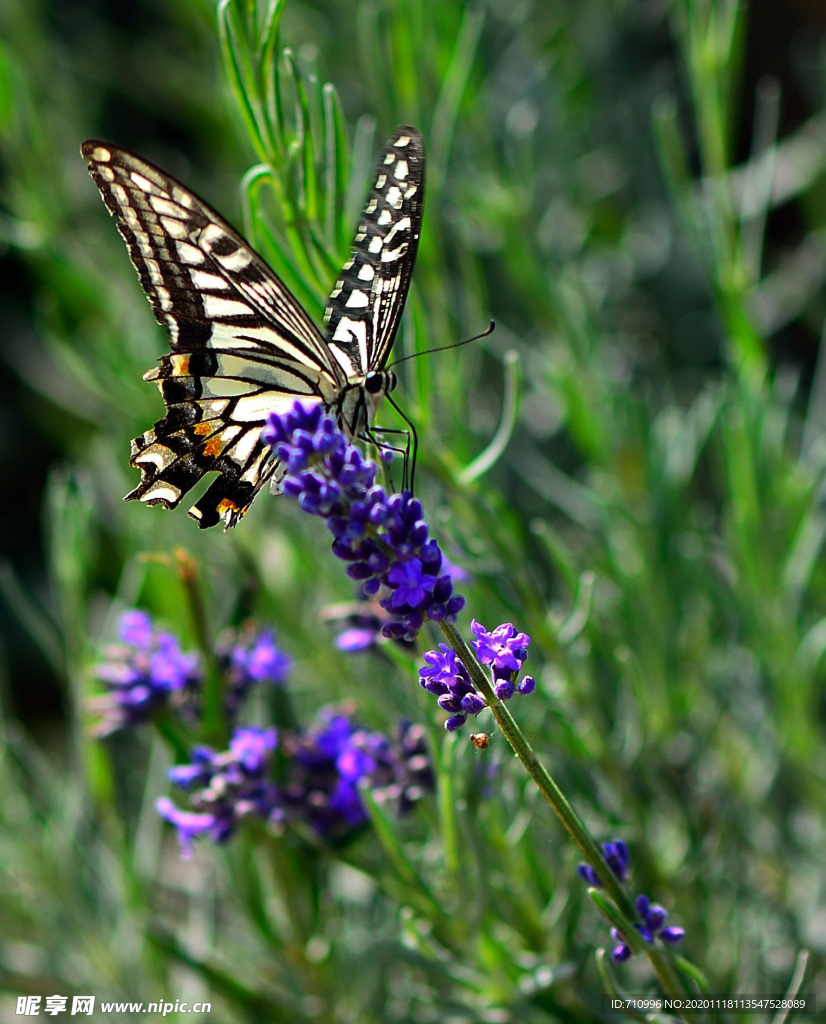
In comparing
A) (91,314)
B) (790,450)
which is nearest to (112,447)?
(91,314)

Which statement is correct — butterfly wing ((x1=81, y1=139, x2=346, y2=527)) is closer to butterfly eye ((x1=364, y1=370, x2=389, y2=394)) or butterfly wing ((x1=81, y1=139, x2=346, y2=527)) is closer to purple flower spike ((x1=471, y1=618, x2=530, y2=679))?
butterfly eye ((x1=364, y1=370, x2=389, y2=394))

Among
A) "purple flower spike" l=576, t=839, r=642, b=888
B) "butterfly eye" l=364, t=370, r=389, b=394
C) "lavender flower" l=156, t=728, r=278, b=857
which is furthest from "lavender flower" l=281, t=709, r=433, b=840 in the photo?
"butterfly eye" l=364, t=370, r=389, b=394

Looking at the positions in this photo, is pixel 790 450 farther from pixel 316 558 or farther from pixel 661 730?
pixel 316 558

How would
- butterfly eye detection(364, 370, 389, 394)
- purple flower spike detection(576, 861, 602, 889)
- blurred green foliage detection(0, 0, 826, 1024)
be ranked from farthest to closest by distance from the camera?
blurred green foliage detection(0, 0, 826, 1024)
butterfly eye detection(364, 370, 389, 394)
purple flower spike detection(576, 861, 602, 889)

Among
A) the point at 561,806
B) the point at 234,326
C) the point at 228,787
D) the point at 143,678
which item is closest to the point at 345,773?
the point at 228,787

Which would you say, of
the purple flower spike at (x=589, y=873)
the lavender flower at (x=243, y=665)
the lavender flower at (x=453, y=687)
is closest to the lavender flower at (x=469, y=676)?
the lavender flower at (x=453, y=687)

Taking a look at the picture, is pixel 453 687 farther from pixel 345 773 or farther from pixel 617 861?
pixel 345 773

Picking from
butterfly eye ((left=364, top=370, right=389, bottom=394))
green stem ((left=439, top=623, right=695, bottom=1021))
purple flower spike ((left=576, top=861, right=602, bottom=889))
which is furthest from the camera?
butterfly eye ((left=364, top=370, right=389, bottom=394))

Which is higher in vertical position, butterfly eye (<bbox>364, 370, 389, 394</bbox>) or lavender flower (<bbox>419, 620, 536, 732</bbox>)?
butterfly eye (<bbox>364, 370, 389, 394</bbox>)
